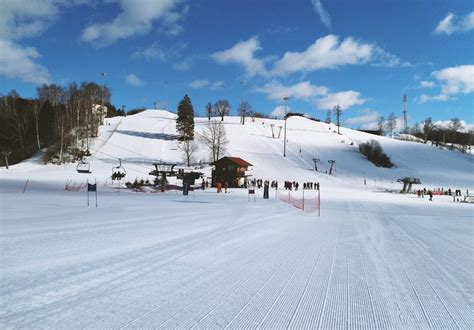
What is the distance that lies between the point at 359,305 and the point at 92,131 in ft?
252

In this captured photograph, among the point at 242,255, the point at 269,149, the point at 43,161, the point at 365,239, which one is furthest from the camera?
the point at 269,149

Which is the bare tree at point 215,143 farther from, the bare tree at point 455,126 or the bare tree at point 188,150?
the bare tree at point 455,126

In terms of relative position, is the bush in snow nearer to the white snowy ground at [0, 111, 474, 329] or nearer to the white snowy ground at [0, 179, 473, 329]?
the white snowy ground at [0, 111, 474, 329]

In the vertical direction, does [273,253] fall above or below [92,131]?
below

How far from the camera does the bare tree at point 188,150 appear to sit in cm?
6719

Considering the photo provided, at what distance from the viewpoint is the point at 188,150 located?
68500 millimetres

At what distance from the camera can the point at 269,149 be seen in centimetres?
7750

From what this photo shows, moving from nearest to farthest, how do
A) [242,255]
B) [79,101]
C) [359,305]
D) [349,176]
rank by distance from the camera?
[359,305], [242,255], [349,176], [79,101]

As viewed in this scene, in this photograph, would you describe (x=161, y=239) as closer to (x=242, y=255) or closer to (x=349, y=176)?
(x=242, y=255)

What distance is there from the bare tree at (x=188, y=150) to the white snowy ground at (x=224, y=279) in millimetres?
56626

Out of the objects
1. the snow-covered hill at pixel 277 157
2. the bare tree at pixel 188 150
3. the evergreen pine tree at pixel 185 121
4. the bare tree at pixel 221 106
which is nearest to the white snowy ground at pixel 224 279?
the snow-covered hill at pixel 277 157

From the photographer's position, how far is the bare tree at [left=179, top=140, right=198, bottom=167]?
6719 cm

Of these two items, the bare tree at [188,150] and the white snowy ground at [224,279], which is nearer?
the white snowy ground at [224,279]

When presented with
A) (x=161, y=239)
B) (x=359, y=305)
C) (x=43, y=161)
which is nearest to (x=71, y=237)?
(x=161, y=239)
